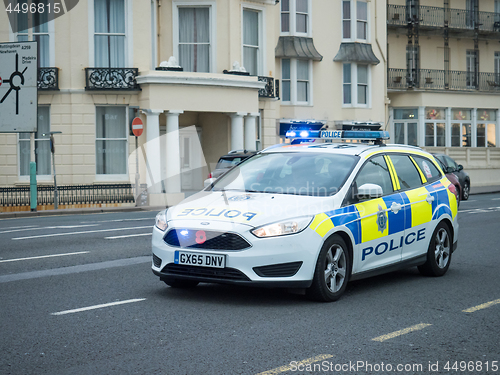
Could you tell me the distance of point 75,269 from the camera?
31.8 feet

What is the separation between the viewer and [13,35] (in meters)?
26.3

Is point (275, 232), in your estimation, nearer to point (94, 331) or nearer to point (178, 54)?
point (94, 331)

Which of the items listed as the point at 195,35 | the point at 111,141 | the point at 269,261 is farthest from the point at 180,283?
the point at 195,35

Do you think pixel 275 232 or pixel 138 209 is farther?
pixel 138 209

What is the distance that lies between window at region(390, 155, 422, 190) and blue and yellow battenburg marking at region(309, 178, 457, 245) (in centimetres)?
10

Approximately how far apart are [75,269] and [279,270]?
386 cm

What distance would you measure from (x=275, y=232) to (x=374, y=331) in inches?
55.2

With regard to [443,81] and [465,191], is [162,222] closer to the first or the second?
[465,191]

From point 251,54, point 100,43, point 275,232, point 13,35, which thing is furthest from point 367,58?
point 275,232

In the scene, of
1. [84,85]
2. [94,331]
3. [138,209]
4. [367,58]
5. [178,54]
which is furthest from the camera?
[367,58]

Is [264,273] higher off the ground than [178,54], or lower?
lower

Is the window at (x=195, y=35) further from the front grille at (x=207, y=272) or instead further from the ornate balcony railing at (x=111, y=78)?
the front grille at (x=207, y=272)

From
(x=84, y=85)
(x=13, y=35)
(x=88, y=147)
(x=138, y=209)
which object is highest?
(x=13, y=35)

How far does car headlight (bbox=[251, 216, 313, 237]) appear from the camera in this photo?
6.88 meters
